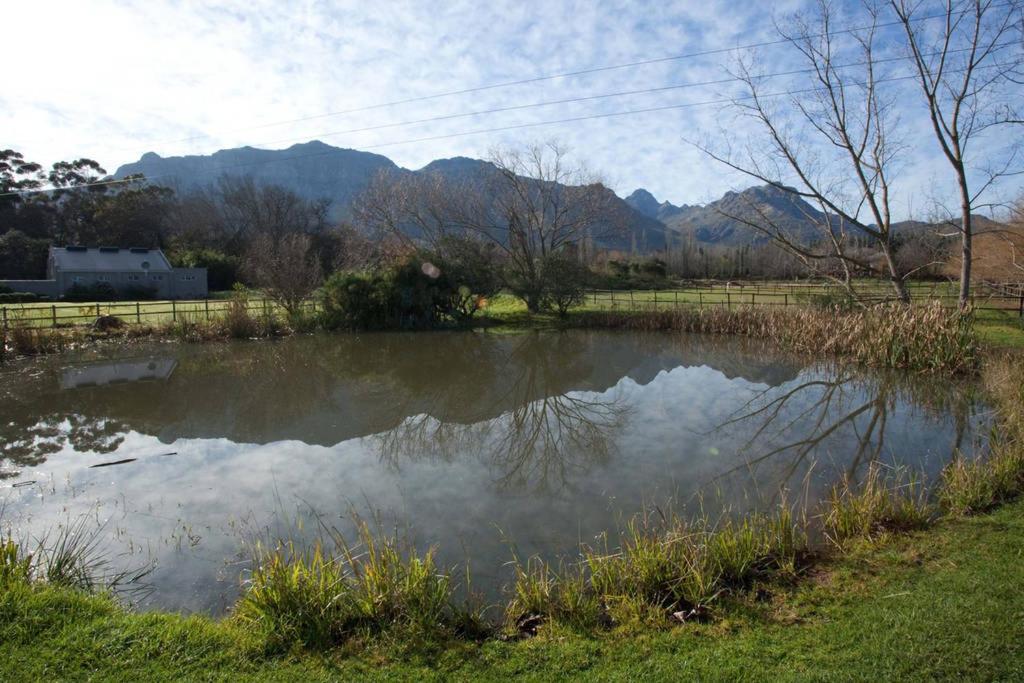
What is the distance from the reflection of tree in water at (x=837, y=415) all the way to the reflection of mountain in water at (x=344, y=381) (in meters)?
1.76

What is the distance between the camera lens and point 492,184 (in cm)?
3272

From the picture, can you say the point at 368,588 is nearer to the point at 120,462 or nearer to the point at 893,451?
the point at 120,462

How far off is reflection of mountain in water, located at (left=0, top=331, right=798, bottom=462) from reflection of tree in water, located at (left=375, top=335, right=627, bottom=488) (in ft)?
0.44

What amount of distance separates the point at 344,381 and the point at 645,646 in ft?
40.9

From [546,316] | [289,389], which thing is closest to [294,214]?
[546,316]

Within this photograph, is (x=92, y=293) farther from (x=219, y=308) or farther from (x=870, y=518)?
(x=870, y=518)

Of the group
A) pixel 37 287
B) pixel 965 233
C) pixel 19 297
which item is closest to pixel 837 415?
pixel 965 233

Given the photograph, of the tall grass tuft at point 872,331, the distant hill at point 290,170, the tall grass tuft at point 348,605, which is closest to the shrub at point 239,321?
the tall grass tuft at point 872,331

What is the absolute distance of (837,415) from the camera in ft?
34.3

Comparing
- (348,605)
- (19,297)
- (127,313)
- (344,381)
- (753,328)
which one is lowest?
(348,605)

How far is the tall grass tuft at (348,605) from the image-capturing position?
3.74 meters

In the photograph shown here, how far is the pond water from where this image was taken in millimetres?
5906

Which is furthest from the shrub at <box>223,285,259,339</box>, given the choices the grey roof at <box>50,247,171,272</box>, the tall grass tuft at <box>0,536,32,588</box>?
the grey roof at <box>50,247,171,272</box>

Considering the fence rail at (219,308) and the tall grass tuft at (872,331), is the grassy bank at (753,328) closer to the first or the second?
the tall grass tuft at (872,331)
